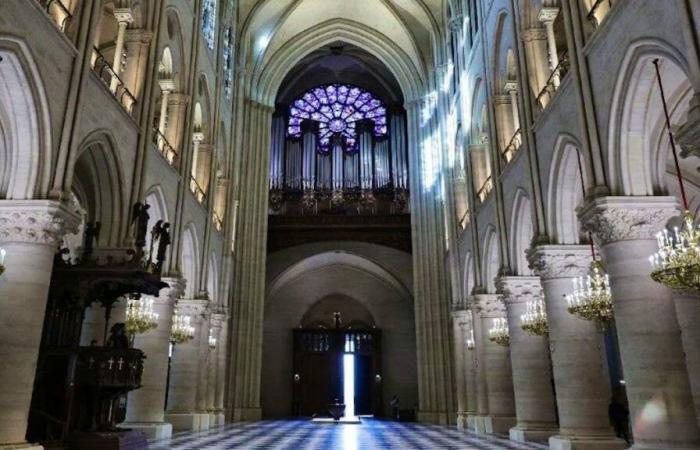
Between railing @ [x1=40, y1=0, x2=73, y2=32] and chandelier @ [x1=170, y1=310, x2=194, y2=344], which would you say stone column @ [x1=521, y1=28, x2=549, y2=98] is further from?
chandelier @ [x1=170, y1=310, x2=194, y2=344]

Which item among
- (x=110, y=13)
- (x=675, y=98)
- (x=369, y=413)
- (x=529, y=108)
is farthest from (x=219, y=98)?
(x=369, y=413)

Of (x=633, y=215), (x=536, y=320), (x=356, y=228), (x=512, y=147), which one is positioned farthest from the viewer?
(x=356, y=228)

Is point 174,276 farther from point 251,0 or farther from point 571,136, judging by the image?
point 251,0

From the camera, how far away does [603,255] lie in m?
9.48

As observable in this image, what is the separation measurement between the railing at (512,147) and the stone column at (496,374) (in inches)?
164

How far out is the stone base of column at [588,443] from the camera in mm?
10617

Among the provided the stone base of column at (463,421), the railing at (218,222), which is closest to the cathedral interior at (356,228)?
the stone base of column at (463,421)

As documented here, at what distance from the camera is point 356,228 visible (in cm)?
3172

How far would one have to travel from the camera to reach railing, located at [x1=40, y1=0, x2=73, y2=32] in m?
10.0

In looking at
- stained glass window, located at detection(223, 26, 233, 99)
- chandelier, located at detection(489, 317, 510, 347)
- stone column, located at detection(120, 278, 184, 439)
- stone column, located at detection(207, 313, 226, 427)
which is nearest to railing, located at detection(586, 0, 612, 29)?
chandelier, located at detection(489, 317, 510, 347)

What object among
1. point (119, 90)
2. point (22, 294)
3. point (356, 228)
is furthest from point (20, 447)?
point (356, 228)

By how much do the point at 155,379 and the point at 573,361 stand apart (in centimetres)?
939

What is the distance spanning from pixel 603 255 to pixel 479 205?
32.2ft

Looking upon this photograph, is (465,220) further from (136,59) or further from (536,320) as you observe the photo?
(136,59)
